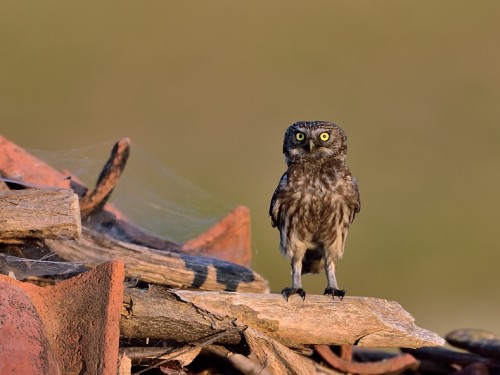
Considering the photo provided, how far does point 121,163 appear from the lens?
6262mm

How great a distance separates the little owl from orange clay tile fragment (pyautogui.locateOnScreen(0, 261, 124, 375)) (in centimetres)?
244

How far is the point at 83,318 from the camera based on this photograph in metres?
4.19

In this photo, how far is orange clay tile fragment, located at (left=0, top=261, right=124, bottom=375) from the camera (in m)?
4.06

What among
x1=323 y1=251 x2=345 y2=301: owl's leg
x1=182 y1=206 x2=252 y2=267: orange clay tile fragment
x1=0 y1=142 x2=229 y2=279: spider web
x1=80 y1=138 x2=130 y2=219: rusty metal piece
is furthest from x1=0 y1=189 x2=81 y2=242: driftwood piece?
x1=0 y1=142 x2=229 y2=279: spider web

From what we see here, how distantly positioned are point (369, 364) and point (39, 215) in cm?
200

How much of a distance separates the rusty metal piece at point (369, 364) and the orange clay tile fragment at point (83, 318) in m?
1.64

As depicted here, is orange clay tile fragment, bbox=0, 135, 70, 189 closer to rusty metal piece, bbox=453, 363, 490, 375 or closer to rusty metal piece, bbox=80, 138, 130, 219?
rusty metal piece, bbox=80, 138, 130, 219

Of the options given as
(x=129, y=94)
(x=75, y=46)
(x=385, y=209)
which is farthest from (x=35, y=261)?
(x=75, y=46)

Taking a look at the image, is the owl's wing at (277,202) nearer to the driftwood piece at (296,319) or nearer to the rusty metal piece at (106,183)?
the rusty metal piece at (106,183)

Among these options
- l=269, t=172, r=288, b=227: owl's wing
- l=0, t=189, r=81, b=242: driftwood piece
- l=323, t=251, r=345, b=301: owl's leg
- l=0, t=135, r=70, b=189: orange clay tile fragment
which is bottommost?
l=0, t=189, r=81, b=242: driftwood piece

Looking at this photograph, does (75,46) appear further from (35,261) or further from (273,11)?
(35,261)

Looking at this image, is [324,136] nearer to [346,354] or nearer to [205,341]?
[346,354]

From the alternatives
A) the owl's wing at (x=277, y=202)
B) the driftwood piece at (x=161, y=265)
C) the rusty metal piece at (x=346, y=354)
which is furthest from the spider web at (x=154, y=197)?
the rusty metal piece at (x=346, y=354)

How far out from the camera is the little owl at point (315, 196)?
6.64m
